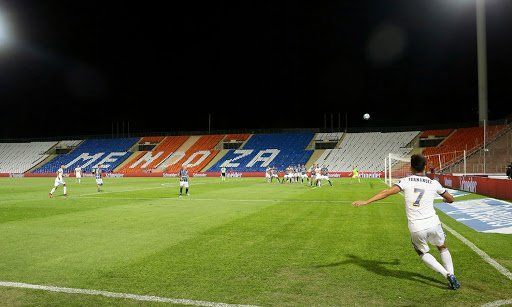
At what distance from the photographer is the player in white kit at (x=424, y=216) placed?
6.20 m

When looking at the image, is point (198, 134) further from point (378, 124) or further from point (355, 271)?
point (355, 271)

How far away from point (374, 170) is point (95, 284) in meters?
58.0

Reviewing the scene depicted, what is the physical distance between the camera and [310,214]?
15.4 m

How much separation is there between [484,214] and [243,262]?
36.3 feet

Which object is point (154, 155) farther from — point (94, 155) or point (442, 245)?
point (442, 245)

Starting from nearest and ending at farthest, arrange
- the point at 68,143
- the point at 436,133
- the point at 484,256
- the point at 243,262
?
1. the point at 243,262
2. the point at 484,256
3. the point at 436,133
4. the point at 68,143

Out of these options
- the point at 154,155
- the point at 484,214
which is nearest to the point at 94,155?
the point at 154,155

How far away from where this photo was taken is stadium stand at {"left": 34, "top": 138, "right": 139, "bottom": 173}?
76.8 m

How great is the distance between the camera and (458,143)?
5922cm

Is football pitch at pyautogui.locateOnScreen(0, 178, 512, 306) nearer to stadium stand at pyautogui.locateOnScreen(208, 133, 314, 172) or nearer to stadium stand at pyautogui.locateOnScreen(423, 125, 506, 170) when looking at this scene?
stadium stand at pyautogui.locateOnScreen(423, 125, 506, 170)

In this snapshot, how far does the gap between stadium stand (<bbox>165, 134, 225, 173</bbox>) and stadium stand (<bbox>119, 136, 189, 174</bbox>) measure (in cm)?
327

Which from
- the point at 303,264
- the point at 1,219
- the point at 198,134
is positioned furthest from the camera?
the point at 198,134

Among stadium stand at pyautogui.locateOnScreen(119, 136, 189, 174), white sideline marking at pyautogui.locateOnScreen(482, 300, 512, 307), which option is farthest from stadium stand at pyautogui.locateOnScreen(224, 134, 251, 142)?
white sideline marking at pyautogui.locateOnScreen(482, 300, 512, 307)

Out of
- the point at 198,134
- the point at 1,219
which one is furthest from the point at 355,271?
the point at 198,134
